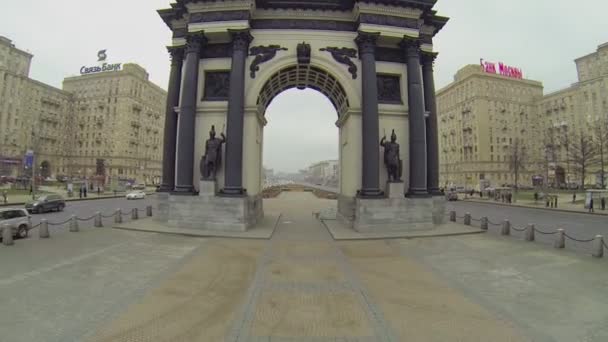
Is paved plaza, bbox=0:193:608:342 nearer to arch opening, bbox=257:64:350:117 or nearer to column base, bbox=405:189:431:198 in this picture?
column base, bbox=405:189:431:198

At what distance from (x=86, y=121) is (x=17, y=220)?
3683 inches

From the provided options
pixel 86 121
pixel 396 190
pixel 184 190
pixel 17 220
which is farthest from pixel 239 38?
pixel 86 121

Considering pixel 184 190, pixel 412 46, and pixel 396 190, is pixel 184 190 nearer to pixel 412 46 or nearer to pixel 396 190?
pixel 396 190

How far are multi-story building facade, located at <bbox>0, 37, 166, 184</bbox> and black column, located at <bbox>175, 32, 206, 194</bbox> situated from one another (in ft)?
250

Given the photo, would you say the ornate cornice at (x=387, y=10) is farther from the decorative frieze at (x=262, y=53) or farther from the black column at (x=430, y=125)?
the decorative frieze at (x=262, y=53)

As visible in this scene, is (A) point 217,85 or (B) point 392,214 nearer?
(B) point 392,214

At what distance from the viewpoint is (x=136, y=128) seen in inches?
3260

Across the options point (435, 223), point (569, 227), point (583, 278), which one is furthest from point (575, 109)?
point (583, 278)

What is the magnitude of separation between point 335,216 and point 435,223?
7.32m

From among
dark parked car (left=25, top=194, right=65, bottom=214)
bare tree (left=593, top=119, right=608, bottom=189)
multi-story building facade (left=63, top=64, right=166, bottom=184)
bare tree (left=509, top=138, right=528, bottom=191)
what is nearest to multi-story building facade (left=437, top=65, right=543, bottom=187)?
bare tree (left=509, top=138, right=528, bottom=191)

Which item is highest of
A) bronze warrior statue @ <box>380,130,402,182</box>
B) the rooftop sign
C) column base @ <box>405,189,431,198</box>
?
the rooftop sign

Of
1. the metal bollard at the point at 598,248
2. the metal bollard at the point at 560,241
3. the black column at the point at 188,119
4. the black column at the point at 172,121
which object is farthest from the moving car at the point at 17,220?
the metal bollard at the point at 598,248

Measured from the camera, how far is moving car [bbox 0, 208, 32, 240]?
1228 cm

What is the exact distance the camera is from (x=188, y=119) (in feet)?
53.9
